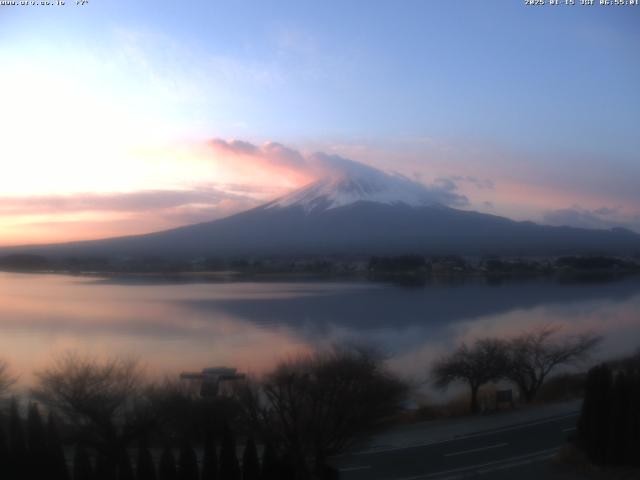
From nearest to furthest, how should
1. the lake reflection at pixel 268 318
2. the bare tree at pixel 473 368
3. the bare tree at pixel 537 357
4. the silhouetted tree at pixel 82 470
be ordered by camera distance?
the silhouetted tree at pixel 82 470 < the bare tree at pixel 473 368 < the bare tree at pixel 537 357 < the lake reflection at pixel 268 318

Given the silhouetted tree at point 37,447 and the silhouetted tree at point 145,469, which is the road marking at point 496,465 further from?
the silhouetted tree at point 37,447

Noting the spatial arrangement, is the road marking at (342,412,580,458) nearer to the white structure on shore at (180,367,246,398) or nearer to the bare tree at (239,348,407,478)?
the bare tree at (239,348,407,478)

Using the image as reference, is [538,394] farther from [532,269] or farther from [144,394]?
[532,269]

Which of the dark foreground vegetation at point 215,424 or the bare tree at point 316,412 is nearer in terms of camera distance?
the dark foreground vegetation at point 215,424

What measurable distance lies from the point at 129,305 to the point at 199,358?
23.4 feet

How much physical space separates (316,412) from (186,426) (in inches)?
37.6

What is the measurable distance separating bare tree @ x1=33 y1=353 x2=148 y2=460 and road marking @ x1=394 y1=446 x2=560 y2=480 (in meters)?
1.73

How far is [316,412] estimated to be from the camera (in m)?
4.41

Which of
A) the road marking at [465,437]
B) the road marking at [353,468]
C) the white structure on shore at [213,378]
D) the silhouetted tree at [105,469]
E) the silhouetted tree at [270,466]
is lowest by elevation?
the road marking at [465,437]

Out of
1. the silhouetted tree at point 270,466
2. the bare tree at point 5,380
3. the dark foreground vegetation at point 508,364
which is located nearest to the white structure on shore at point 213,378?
the bare tree at point 5,380

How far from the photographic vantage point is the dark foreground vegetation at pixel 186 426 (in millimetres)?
3369

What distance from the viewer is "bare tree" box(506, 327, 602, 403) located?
25.0 ft

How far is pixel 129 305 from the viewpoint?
1537cm

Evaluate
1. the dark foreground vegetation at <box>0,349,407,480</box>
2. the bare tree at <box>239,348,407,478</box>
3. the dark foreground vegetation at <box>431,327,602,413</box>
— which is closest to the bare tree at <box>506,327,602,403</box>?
the dark foreground vegetation at <box>431,327,602,413</box>
